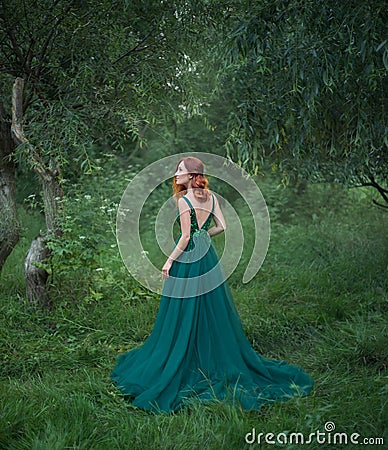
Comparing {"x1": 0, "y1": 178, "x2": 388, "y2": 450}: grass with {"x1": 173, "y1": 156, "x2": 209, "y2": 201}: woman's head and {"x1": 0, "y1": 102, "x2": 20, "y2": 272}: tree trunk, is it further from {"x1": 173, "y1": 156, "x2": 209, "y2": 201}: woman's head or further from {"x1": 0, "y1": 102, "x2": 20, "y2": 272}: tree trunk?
{"x1": 173, "y1": 156, "x2": 209, "y2": 201}: woman's head

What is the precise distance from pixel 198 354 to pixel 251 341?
1.27m

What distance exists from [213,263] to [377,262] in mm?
3902

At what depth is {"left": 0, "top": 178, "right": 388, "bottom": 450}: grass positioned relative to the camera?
3.45 m

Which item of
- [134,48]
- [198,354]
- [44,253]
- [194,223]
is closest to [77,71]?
[134,48]

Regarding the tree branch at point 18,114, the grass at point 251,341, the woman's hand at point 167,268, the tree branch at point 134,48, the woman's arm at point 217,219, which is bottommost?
the grass at point 251,341

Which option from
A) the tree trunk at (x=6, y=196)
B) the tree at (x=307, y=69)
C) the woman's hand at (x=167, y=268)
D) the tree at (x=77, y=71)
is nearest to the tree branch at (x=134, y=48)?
the tree at (x=77, y=71)

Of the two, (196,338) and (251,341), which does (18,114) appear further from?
(251,341)

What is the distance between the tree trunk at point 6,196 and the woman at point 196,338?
89.0 inches

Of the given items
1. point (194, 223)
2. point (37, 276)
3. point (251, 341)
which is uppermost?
point (194, 223)

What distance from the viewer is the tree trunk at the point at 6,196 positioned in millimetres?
6047

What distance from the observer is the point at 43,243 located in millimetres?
6062

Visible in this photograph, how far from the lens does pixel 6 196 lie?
618 centimetres

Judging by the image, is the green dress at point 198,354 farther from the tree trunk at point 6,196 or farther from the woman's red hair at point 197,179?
the tree trunk at point 6,196

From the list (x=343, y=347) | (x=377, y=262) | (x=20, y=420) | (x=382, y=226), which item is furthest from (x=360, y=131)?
(x=382, y=226)
